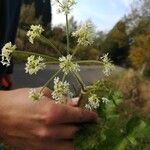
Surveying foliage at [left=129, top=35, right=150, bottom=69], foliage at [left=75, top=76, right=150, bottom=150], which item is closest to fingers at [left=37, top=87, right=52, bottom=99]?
foliage at [left=75, top=76, right=150, bottom=150]

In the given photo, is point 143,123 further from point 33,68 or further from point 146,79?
point 146,79

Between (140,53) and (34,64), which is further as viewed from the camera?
(140,53)

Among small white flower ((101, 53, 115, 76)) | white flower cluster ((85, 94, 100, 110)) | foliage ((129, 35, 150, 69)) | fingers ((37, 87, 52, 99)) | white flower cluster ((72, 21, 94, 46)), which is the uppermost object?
white flower cluster ((72, 21, 94, 46))

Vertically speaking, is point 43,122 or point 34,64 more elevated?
point 34,64

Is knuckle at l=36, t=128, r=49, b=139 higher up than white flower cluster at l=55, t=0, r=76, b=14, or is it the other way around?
white flower cluster at l=55, t=0, r=76, b=14

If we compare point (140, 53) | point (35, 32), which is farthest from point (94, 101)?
point (140, 53)

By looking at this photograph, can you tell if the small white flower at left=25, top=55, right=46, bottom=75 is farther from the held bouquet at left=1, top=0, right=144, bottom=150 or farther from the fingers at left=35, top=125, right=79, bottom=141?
the fingers at left=35, top=125, right=79, bottom=141

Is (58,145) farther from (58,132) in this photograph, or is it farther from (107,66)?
(107,66)

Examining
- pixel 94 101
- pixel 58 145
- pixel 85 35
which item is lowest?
pixel 58 145
